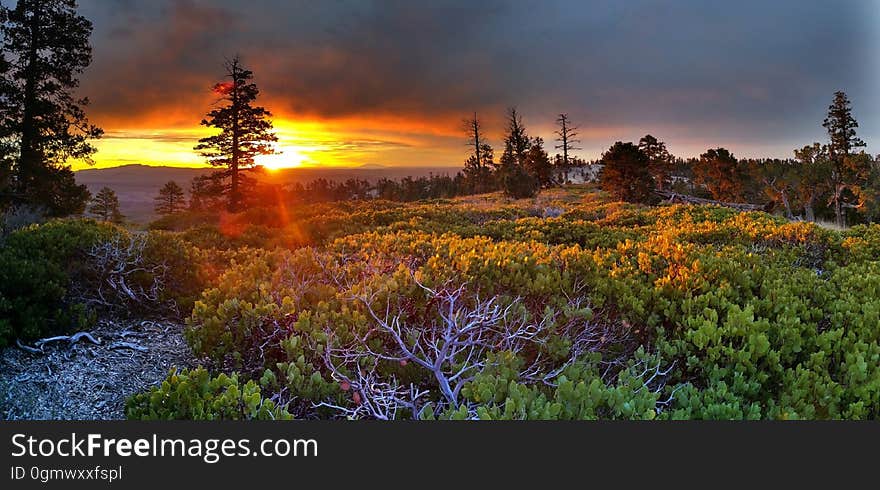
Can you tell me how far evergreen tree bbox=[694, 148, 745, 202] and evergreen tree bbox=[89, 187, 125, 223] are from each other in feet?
191

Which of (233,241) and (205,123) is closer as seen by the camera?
(233,241)

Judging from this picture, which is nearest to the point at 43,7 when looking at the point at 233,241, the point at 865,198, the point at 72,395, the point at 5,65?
the point at 5,65

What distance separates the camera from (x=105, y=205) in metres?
54.4

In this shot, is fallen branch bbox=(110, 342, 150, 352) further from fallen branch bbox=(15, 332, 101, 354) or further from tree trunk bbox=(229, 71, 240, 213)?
tree trunk bbox=(229, 71, 240, 213)

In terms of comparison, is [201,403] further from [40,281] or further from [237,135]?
[237,135]

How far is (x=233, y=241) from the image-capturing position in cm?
1205

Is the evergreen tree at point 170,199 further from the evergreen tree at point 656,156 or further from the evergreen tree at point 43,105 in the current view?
the evergreen tree at point 656,156

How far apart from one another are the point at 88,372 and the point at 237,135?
104 feet

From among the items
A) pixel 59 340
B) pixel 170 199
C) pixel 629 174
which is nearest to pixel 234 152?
pixel 629 174

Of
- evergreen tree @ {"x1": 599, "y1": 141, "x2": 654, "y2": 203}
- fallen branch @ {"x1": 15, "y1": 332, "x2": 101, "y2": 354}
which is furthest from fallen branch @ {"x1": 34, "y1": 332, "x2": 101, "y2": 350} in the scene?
evergreen tree @ {"x1": 599, "y1": 141, "x2": 654, "y2": 203}

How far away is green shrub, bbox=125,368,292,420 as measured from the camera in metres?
3.62

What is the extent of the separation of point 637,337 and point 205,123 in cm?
3364

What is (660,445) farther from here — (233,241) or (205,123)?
(205,123)

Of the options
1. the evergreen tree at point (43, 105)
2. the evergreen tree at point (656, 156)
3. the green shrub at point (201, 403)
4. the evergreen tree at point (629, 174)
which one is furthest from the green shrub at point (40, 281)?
the evergreen tree at point (656, 156)
